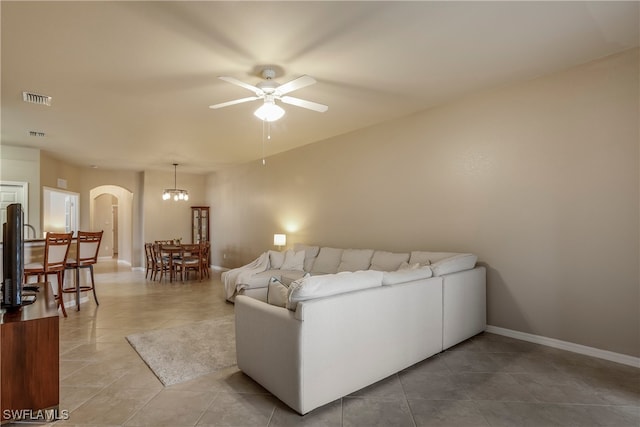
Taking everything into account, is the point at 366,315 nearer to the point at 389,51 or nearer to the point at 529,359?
the point at 529,359

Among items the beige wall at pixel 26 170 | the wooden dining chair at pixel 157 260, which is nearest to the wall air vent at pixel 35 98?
the beige wall at pixel 26 170

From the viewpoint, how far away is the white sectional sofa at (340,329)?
2.21 m

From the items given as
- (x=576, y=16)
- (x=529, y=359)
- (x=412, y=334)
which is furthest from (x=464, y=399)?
(x=576, y=16)

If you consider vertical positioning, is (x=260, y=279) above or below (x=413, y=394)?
above

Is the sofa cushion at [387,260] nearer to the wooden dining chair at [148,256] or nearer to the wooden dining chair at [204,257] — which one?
the wooden dining chair at [204,257]

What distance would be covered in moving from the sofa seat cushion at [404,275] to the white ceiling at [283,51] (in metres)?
2.01

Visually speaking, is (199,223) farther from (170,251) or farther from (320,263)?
(320,263)

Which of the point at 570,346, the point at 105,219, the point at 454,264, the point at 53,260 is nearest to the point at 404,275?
the point at 454,264

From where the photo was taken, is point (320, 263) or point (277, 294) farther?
point (320, 263)

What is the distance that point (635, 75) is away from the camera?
2988mm

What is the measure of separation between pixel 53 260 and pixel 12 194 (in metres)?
3.16

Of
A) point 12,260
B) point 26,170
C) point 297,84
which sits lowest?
point 12,260

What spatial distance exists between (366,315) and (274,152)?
5.39 m

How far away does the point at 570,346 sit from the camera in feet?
10.9
